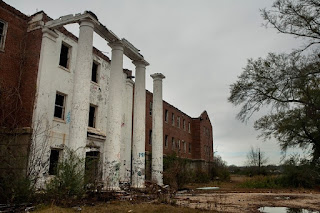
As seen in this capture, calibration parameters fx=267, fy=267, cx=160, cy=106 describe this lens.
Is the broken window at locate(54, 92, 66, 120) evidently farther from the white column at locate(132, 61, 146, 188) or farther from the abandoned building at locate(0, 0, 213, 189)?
the white column at locate(132, 61, 146, 188)

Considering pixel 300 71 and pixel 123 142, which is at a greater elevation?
pixel 300 71

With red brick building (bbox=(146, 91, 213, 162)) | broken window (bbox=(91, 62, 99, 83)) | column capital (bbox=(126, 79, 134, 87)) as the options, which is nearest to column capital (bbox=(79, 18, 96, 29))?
broken window (bbox=(91, 62, 99, 83))

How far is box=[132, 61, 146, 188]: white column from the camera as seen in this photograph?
1617 centimetres

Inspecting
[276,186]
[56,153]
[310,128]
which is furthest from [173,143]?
[56,153]

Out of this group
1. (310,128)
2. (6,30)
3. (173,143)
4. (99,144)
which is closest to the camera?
(6,30)

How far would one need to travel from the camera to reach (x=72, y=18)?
45.0 feet

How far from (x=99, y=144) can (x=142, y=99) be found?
12.9 feet

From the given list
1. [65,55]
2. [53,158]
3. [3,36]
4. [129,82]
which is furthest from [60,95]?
[129,82]

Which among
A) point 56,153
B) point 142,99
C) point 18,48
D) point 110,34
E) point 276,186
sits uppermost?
point 110,34

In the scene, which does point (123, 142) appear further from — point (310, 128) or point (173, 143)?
point (310, 128)

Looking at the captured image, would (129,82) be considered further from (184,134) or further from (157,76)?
(184,134)

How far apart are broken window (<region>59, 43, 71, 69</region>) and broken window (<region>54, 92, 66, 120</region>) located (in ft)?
5.89

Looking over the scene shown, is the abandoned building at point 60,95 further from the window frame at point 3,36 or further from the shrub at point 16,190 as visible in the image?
the shrub at point 16,190

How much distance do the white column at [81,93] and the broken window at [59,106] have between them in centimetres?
276
